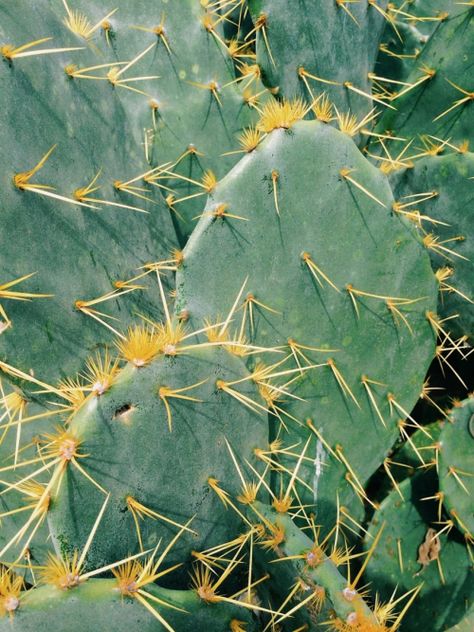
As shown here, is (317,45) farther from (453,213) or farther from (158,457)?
(158,457)

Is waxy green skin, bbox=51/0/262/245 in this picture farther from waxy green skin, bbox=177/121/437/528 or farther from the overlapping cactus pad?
waxy green skin, bbox=177/121/437/528

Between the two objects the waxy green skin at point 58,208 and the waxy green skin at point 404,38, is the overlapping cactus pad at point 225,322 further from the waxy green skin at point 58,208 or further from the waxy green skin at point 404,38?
the waxy green skin at point 404,38

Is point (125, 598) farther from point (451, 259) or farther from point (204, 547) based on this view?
point (451, 259)

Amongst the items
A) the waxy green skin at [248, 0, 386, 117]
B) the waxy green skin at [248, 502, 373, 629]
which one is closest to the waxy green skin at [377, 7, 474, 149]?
the waxy green skin at [248, 0, 386, 117]

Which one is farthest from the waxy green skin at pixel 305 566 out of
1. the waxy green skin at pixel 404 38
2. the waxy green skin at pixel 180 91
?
the waxy green skin at pixel 404 38

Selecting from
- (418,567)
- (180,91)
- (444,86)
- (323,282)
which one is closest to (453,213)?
(444,86)

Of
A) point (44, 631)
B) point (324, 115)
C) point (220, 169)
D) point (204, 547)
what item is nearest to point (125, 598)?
point (44, 631)

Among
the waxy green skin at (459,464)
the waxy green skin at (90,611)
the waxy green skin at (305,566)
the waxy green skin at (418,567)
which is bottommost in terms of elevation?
the waxy green skin at (418,567)
